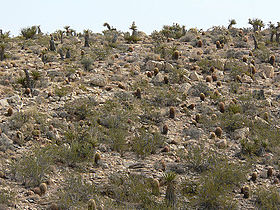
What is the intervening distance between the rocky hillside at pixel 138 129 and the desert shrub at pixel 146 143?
4 centimetres

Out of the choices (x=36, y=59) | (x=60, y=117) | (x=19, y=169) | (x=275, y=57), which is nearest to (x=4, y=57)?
(x=36, y=59)

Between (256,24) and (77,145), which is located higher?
(256,24)

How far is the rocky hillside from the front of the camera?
901 centimetres

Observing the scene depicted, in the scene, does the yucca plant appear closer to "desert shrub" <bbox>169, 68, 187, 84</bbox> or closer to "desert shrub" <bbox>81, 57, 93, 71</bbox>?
"desert shrub" <bbox>169, 68, 187, 84</bbox>

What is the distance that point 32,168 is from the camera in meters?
9.02

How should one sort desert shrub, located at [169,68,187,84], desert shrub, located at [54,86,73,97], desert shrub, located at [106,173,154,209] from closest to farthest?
desert shrub, located at [106,173,154,209], desert shrub, located at [54,86,73,97], desert shrub, located at [169,68,187,84]

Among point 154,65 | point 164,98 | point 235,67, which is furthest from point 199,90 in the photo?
point 235,67

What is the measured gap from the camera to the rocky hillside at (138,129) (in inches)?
355

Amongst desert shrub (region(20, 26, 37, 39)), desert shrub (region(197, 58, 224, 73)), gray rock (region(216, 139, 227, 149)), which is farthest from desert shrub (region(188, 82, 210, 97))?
desert shrub (region(20, 26, 37, 39))

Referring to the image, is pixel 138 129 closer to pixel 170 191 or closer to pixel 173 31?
pixel 170 191

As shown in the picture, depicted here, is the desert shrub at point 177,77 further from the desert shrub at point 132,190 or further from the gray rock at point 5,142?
the gray rock at point 5,142

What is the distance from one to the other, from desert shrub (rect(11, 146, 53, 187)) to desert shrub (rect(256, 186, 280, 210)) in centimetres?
579

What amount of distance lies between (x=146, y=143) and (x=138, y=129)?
141 cm

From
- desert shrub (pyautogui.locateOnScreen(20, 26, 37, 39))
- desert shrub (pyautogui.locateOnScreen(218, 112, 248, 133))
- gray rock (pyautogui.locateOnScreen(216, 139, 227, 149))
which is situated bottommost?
gray rock (pyautogui.locateOnScreen(216, 139, 227, 149))
